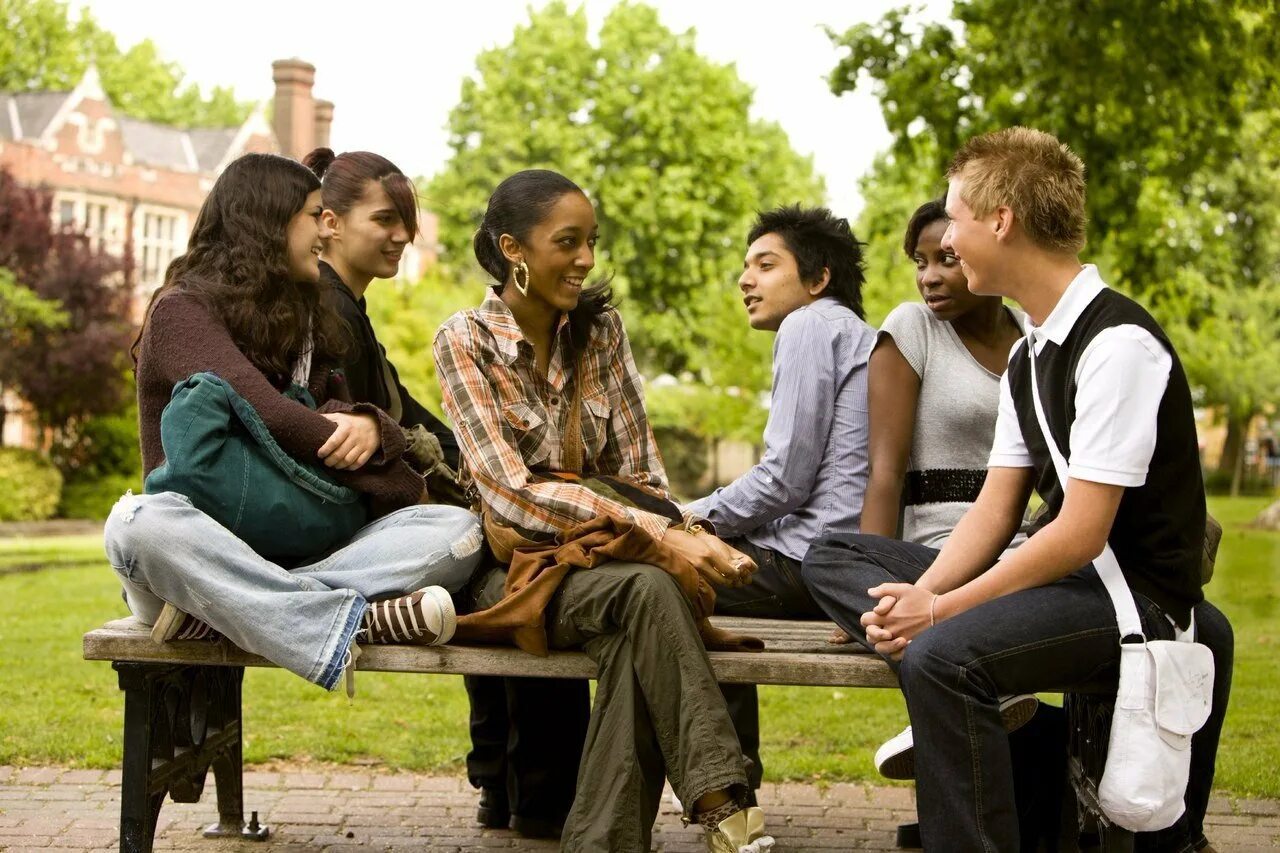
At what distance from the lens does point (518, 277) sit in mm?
4754

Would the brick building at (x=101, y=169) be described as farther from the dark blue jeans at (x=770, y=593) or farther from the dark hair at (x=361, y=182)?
the dark blue jeans at (x=770, y=593)

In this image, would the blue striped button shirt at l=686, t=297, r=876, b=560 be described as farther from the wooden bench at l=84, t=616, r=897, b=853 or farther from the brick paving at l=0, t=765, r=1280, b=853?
the brick paving at l=0, t=765, r=1280, b=853

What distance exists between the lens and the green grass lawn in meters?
6.44

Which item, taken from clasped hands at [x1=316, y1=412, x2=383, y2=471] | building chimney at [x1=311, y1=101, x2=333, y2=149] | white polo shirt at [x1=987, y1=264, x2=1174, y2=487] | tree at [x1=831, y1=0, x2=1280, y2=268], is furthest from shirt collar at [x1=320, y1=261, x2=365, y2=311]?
building chimney at [x1=311, y1=101, x2=333, y2=149]

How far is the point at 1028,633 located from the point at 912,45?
13.7 m

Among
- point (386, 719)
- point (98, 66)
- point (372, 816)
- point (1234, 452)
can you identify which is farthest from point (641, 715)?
point (98, 66)

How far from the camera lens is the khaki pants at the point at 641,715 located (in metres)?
3.99

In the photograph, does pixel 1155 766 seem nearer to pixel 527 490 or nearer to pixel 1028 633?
pixel 1028 633

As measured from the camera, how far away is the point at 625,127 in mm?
45906

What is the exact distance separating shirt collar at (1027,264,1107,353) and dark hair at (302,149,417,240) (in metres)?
2.61

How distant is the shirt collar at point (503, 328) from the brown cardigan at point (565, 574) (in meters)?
0.61

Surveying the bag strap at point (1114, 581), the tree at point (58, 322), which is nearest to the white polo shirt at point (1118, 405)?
the bag strap at point (1114, 581)

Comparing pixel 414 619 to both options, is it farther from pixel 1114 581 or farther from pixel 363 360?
pixel 1114 581

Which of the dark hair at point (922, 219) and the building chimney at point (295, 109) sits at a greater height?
the building chimney at point (295, 109)
